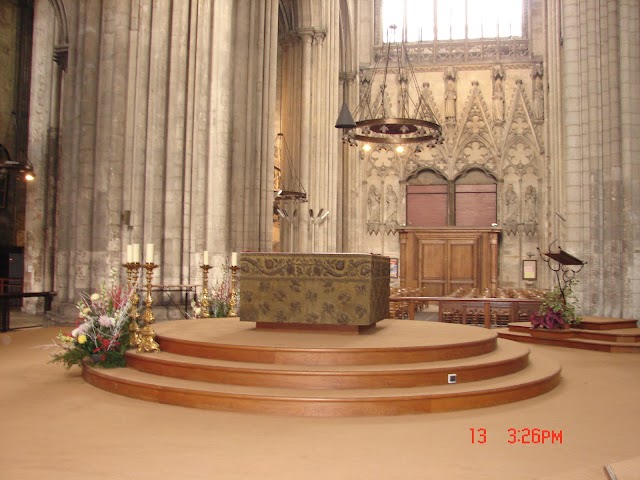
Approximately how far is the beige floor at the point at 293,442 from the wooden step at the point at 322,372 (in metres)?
0.54

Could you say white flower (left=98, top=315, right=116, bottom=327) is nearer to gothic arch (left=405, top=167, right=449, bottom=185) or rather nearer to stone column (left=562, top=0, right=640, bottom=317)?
stone column (left=562, top=0, right=640, bottom=317)

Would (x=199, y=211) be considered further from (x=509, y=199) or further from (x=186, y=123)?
(x=509, y=199)

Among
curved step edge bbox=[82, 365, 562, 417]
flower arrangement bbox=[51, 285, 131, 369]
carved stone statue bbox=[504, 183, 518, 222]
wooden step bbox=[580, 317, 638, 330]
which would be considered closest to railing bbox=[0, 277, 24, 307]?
flower arrangement bbox=[51, 285, 131, 369]

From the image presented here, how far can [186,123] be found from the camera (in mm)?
12312

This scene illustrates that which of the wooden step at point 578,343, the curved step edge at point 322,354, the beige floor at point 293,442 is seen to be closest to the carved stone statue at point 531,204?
the wooden step at point 578,343

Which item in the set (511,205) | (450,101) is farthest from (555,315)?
(450,101)

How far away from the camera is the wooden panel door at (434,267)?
26.5 metres

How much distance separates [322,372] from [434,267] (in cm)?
2135

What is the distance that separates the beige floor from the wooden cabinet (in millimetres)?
20033

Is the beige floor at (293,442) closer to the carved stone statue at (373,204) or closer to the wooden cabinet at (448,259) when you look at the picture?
the wooden cabinet at (448,259)

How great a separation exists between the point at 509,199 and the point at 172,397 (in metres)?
23.4

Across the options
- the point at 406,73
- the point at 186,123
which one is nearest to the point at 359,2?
the point at 406,73

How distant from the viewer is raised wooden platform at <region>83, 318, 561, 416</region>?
5555 millimetres
